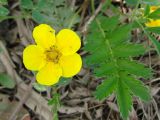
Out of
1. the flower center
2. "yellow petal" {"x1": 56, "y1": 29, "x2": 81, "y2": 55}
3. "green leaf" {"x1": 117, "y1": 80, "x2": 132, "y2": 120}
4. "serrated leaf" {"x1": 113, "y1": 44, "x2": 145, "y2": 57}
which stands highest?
"yellow petal" {"x1": 56, "y1": 29, "x2": 81, "y2": 55}

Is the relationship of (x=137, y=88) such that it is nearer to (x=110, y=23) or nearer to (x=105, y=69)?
(x=105, y=69)

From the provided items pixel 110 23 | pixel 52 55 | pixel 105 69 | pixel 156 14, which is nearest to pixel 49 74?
pixel 52 55

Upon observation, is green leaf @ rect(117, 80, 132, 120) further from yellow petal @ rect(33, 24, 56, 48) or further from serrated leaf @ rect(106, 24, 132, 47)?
yellow petal @ rect(33, 24, 56, 48)

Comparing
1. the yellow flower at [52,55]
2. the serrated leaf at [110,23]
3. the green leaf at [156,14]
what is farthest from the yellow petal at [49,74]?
the green leaf at [156,14]

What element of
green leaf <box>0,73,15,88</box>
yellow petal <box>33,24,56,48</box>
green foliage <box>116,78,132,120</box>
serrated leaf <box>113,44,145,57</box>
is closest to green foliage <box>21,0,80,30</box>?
yellow petal <box>33,24,56,48</box>

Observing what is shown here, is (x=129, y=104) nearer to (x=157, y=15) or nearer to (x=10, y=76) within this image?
(x=157, y=15)
